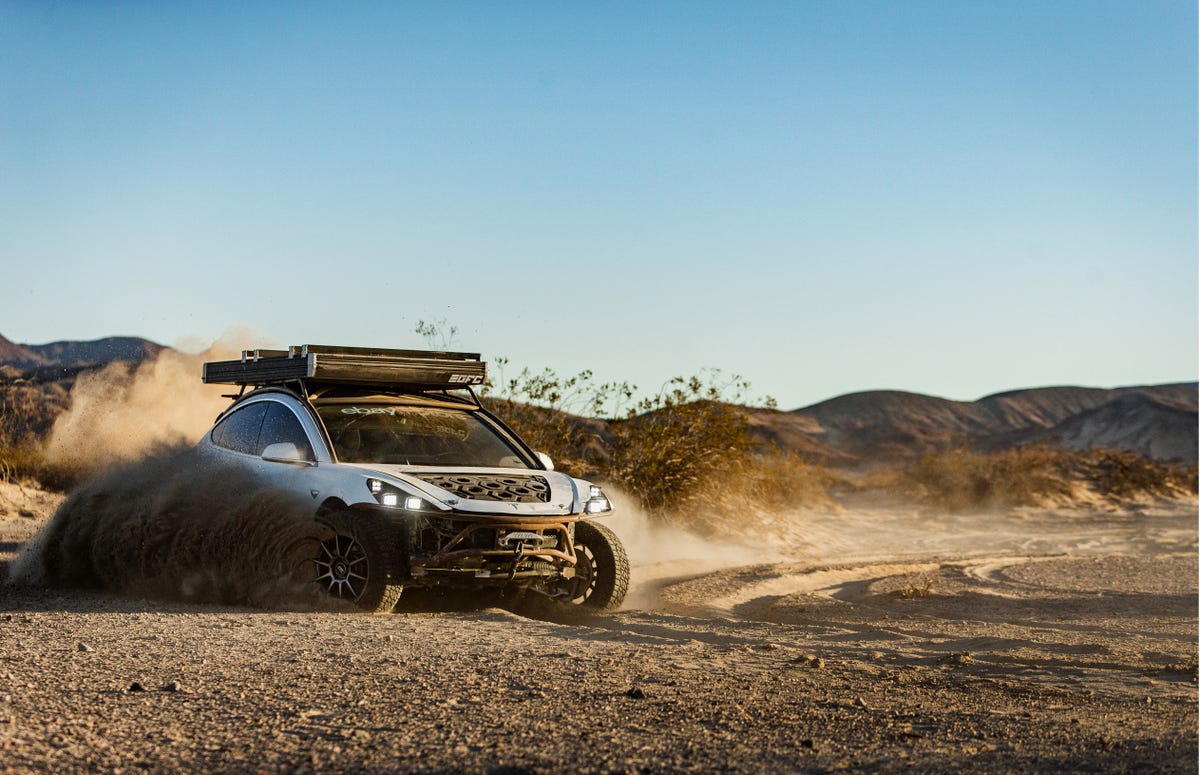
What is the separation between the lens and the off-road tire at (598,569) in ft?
33.2

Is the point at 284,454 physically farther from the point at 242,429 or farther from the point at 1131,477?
the point at 1131,477

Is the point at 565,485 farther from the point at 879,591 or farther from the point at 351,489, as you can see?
the point at 879,591

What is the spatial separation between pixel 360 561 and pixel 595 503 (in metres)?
1.99

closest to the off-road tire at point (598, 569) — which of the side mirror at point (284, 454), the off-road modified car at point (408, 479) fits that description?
the off-road modified car at point (408, 479)

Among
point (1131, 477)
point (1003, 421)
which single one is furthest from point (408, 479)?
point (1003, 421)

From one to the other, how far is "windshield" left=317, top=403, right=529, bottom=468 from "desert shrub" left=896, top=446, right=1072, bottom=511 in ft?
74.7

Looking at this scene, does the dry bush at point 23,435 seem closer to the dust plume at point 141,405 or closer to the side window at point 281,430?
the dust plume at point 141,405

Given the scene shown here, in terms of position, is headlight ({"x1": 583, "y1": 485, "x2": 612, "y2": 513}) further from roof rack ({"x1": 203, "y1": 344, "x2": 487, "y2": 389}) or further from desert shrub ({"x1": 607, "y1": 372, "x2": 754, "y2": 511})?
desert shrub ({"x1": 607, "y1": 372, "x2": 754, "y2": 511})

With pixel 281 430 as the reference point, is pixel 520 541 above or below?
below

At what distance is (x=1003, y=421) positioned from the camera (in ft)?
339

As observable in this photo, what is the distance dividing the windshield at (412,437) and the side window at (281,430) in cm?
22

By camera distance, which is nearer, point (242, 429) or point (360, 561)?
point (360, 561)

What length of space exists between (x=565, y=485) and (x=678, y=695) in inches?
160

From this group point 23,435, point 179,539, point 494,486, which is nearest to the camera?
point 494,486
